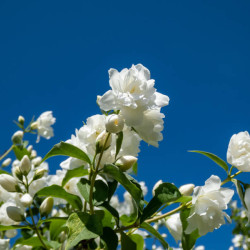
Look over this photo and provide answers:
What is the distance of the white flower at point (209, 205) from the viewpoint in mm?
1159

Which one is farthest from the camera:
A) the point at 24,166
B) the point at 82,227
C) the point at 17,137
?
the point at 17,137

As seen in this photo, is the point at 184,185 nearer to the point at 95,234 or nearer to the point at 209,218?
the point at 209,218

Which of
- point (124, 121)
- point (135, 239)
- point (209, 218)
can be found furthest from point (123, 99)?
point (135, 239)

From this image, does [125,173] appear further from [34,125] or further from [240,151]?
[34,125]

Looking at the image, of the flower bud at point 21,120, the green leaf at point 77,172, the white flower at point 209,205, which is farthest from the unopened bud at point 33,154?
the white flower at point 209,205

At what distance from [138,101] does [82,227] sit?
1.50 feet

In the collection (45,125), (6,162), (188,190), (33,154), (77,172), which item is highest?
(45,125)

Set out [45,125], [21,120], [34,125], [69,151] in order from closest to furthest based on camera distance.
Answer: [69,151]
[21,120]
[34,125]
[45,125]

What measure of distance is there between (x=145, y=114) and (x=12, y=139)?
234 centimetres

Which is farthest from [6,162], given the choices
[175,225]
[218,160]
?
[218,160]

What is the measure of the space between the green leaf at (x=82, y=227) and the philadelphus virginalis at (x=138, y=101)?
0.34m

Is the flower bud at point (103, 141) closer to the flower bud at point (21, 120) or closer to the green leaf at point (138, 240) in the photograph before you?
the green leaf at point (138, 240)

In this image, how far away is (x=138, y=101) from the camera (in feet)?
3.56

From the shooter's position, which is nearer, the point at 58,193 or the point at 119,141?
the point at 119,141
